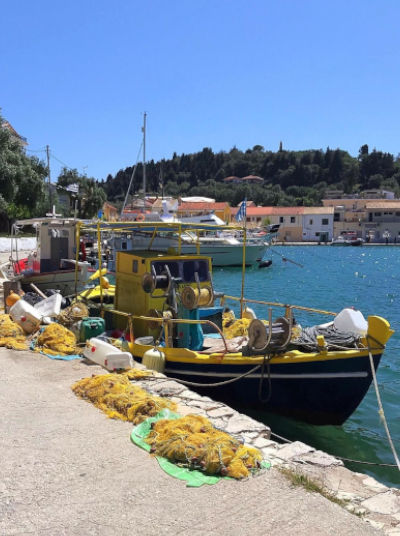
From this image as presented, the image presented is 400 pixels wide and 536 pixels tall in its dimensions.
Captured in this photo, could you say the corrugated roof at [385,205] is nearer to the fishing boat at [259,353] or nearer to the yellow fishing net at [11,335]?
the fishing boat at [259,353]

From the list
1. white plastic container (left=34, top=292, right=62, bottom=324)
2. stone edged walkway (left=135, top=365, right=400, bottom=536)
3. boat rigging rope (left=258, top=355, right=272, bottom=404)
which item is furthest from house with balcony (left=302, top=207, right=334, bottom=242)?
stone edged walkway (left=135, top=365, right=400, bottom=536)

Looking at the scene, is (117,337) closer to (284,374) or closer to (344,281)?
(284,374)

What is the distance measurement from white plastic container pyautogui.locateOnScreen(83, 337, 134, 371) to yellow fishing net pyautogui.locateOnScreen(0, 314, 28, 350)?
1.58 meters

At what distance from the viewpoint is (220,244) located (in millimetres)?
46062

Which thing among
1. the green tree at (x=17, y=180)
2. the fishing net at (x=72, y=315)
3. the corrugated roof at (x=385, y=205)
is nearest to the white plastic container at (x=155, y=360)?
the fishing net at (x=72, y=315)

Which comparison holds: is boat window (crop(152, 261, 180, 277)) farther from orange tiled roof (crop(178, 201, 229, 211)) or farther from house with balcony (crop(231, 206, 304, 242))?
house with balcony (crop(231, 206, 304, 242))

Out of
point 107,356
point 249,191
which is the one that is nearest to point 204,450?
point 107,356

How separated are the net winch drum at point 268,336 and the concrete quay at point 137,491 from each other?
1561mm

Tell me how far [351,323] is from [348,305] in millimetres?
17468

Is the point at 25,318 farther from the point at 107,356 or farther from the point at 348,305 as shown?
the point at 348,305

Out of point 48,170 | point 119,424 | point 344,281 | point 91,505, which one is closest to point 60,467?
point 91,505

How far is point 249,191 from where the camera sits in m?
142

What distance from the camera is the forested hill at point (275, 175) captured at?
148m

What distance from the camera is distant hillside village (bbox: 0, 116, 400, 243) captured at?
144 ft
